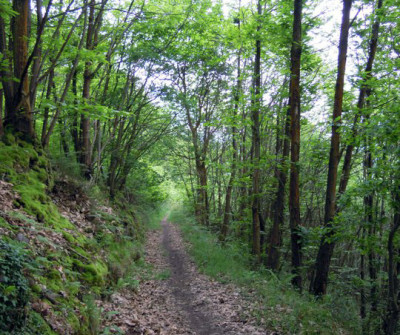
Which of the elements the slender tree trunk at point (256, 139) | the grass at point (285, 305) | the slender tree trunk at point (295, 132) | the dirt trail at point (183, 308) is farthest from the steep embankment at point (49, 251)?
the slender tree trunk at point (256, 139)

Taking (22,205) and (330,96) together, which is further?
(330,96)

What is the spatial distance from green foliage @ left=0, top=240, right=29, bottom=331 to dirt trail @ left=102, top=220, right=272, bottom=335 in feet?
8.17

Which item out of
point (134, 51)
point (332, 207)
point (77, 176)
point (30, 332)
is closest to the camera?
point (30, 332)

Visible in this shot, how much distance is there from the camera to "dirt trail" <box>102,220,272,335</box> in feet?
19.7

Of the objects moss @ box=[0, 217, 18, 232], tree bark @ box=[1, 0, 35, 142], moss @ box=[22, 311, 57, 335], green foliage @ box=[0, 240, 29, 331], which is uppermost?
tree bark @ box=[1, 0, 35, 142]

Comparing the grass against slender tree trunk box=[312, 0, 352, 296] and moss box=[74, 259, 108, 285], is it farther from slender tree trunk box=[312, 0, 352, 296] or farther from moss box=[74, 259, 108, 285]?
moss box=[74, 259, 108, 285]

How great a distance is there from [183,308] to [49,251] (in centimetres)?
392

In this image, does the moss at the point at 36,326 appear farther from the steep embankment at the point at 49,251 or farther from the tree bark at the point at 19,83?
the tree bark at the point at 19,83

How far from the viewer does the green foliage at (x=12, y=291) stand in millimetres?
3047

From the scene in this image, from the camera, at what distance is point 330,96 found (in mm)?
13906

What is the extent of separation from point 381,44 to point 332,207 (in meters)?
6.45

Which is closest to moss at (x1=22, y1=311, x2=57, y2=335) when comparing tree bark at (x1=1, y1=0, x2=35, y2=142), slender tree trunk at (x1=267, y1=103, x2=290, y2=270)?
tree bark at (x1=1, y1=0, x2=35, y2=142)

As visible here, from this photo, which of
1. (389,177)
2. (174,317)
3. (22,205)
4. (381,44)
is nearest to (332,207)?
(389,177)

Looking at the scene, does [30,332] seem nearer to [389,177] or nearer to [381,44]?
[389,177]
